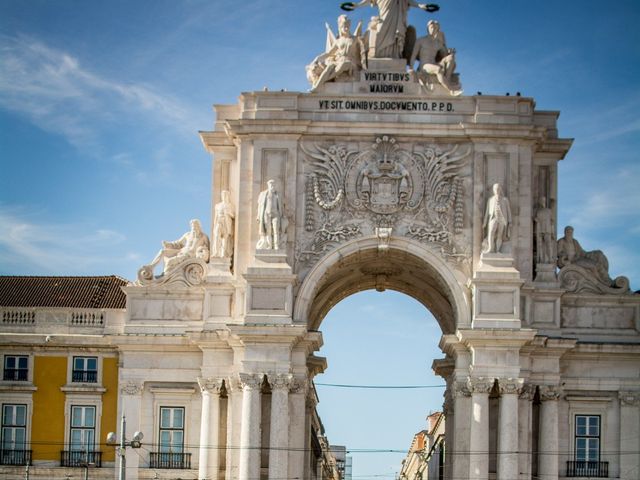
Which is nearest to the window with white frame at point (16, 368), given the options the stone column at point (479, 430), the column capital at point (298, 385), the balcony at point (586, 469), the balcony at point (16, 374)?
the balcony at point (16, 374)

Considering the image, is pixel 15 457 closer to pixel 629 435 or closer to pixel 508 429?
pixel 508 429

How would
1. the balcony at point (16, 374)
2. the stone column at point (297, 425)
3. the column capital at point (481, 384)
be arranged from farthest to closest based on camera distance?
the balcony at point (16, 374) → the stone column at point (297, 425) → the column capital at point (481, 384)

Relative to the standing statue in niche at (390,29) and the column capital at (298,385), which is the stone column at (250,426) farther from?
the standing statue in niche at (390,29)

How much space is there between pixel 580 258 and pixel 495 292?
4.06 meters

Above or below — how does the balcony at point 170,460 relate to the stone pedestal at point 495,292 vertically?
below

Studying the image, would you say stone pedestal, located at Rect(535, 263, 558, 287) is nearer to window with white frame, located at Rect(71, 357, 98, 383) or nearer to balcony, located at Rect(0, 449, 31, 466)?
window with white frame, located at Rect(71, 357, 98, 383)

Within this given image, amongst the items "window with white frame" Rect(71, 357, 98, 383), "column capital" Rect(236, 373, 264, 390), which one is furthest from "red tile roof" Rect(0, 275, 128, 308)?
"column capital" Rect(236, 373, 264, 390)

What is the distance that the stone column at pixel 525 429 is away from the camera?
2251 inches

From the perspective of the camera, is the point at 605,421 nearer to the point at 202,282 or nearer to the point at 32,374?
the point at 202,282

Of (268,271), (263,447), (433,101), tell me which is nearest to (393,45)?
(433,101)

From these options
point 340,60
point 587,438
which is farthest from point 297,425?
point 340,60

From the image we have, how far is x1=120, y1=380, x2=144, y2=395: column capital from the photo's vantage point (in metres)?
59.4

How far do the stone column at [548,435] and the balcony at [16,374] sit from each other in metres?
17.7

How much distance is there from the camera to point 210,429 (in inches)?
2292
